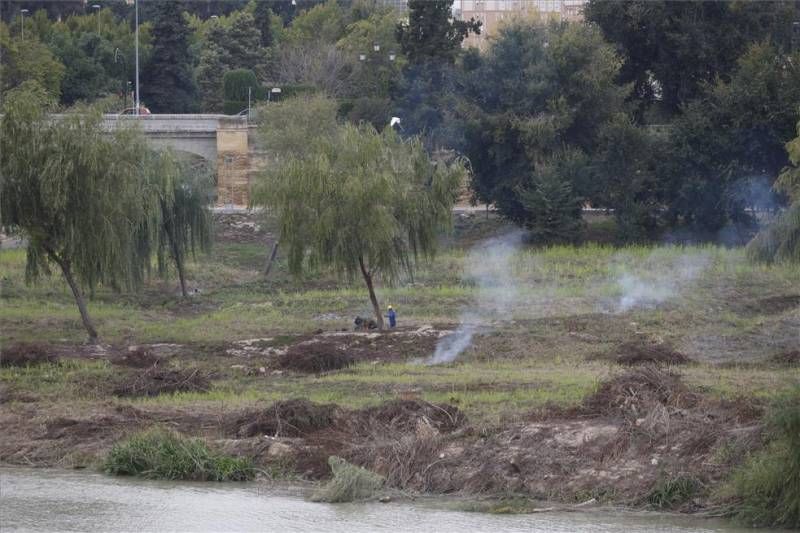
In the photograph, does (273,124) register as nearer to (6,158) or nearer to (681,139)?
(681,139)

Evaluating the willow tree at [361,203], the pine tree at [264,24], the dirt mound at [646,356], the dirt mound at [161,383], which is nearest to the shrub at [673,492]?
the dirt mound at [646,356]

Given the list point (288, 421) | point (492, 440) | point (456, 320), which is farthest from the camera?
point (456, 320)

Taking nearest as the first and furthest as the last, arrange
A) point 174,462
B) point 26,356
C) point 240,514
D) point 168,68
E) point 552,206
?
1. point 240,514
2. point 174,462
3. point 26,356
4. point 552,206
5. point 168,68

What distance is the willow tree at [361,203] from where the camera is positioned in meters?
36.0

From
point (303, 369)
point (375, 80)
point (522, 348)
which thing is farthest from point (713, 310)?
point (375, 80)

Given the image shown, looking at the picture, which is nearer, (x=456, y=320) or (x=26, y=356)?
(x=26, y=356)

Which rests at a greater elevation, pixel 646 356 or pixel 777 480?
pixel 777 480

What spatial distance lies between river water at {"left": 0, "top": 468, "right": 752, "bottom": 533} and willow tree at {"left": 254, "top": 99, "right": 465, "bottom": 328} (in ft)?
50.2

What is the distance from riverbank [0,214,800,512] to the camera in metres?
20.6

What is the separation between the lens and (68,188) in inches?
1304

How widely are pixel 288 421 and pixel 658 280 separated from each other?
75.5 ft

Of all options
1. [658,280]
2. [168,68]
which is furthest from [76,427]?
[168,68]

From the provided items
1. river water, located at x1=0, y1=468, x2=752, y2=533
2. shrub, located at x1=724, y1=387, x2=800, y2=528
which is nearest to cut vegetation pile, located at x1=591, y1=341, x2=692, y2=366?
river water, located at x1=0, y1=468, x2=752, y2=533

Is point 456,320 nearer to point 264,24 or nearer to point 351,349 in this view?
point 351,349
